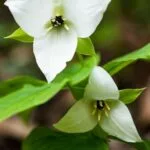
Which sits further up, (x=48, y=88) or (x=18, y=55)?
(x=48, y=88)

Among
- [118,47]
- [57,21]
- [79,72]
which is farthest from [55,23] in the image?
[118,47]

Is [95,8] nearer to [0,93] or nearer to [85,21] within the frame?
[85,21]

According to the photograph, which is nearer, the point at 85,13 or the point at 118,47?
the point at 85,13

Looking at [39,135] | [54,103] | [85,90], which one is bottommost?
[54,103]

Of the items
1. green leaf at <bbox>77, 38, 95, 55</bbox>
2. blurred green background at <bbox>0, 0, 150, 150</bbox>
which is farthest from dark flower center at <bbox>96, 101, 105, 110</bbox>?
blurred green background at <bbox>0, 0, 150, 150</bbox>

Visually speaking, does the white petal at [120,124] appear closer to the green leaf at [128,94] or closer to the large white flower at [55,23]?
the green leaf at [128,94]

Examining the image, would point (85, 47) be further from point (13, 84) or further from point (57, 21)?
point (13, 84)

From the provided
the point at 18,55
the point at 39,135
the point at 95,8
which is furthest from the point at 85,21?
the point at 18,55
